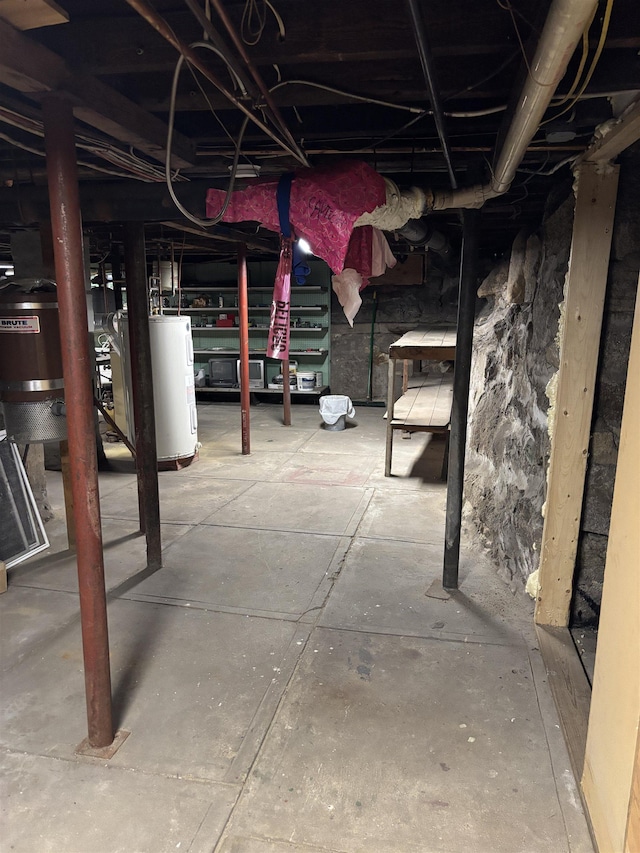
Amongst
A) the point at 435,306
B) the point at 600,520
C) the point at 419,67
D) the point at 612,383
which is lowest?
the point at 600,520

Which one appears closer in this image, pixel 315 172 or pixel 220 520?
pixel 315 172

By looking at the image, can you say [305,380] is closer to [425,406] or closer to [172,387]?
[425,406]

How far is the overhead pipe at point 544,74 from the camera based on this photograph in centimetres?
97

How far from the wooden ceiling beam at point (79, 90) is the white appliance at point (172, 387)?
2.78m

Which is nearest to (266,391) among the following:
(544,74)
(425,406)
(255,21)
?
(425,406)

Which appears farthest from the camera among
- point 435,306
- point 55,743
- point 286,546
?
point 435,306

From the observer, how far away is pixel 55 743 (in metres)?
1.95

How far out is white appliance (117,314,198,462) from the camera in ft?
16.1

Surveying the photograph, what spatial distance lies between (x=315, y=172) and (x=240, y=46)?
0.86 metres

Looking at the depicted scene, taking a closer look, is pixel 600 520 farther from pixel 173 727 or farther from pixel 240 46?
pixel 240 46

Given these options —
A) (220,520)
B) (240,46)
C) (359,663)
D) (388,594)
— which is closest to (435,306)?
(220,520)

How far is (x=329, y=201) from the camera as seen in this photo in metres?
2.17

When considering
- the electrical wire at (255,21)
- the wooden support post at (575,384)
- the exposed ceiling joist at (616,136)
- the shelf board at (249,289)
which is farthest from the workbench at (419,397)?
the shelf board at (249,289)

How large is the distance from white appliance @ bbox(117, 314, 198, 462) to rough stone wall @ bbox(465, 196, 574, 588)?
8.12 feet
